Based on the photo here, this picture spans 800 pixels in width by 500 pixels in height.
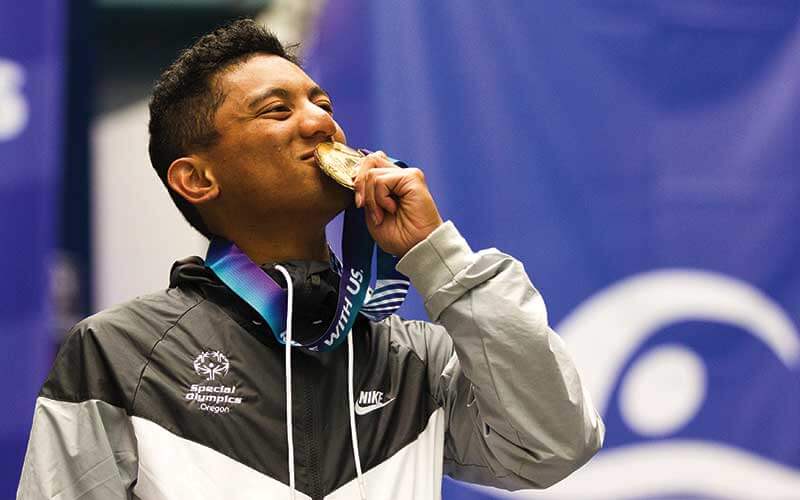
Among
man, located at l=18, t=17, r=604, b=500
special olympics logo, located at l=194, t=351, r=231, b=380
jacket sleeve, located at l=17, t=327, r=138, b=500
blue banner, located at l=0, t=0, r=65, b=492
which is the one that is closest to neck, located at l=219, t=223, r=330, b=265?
man, located at l=18, t=17, r=604, b=500

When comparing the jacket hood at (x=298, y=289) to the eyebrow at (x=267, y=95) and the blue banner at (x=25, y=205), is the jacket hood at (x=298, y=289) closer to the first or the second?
the eyebrow at (x=267, y=95)

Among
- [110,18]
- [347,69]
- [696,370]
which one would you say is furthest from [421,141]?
[110,18]

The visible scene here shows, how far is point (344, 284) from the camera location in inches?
70.2

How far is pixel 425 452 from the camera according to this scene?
1779mm

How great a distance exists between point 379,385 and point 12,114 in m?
1.81

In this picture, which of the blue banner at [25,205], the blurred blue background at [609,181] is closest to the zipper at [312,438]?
the blurred blue background at [609,181]

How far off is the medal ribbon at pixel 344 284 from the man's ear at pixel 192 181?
85 mm

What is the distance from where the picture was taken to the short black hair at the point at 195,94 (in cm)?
194

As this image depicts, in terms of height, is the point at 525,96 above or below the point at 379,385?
above

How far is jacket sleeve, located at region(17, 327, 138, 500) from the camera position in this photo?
5.17 feet

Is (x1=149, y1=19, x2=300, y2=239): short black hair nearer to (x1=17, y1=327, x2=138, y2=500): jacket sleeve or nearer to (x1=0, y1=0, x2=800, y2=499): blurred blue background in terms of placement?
(x1=17, y1=327, x2=138, y2=500): jacket sleeve

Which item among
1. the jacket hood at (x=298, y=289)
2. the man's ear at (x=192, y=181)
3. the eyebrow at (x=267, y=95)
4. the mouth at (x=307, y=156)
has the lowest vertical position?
the jacket hood at (x=298, y=289)

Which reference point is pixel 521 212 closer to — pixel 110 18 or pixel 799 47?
pixel 799 47

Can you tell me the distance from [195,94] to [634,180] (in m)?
1.73
